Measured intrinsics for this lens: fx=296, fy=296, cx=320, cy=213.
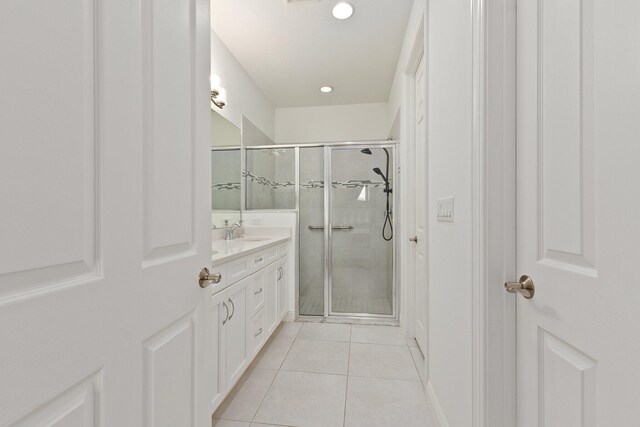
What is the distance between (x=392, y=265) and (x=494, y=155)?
91.4 inches

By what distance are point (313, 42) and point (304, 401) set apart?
2.78 meters

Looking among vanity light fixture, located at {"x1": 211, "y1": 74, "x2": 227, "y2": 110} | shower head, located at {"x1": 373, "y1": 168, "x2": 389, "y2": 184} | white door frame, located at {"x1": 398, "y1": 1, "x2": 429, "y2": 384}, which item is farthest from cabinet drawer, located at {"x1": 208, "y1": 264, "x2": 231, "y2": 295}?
shower head, located at {"x1": 373, "y1": 168, "x2": 389, "y2": 184}

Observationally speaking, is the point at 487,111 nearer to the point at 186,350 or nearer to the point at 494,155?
the point at 494,155

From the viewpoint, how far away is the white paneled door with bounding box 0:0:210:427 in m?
0.43

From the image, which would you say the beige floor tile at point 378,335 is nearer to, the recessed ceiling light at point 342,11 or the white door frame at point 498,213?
the white door frame at point 498,213

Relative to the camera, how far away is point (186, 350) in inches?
34.2

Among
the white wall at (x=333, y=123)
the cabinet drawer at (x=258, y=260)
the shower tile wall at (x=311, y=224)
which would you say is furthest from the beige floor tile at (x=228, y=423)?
the white wall at (x=333, y=123)

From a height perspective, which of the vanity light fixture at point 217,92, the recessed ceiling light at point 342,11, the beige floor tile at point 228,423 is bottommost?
the beige floor tile at point 228,423

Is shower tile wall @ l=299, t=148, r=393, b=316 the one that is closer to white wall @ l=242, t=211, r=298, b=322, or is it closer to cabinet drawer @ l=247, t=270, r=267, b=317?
white wall @ l=242, t=211, r=298, b=322

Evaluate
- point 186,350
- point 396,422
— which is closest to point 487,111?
point 186,350

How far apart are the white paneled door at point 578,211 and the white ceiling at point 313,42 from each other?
176 centimetres

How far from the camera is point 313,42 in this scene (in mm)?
2660

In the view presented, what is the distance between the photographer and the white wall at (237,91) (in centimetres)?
256

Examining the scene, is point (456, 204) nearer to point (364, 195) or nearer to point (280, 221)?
point (364, 195)
